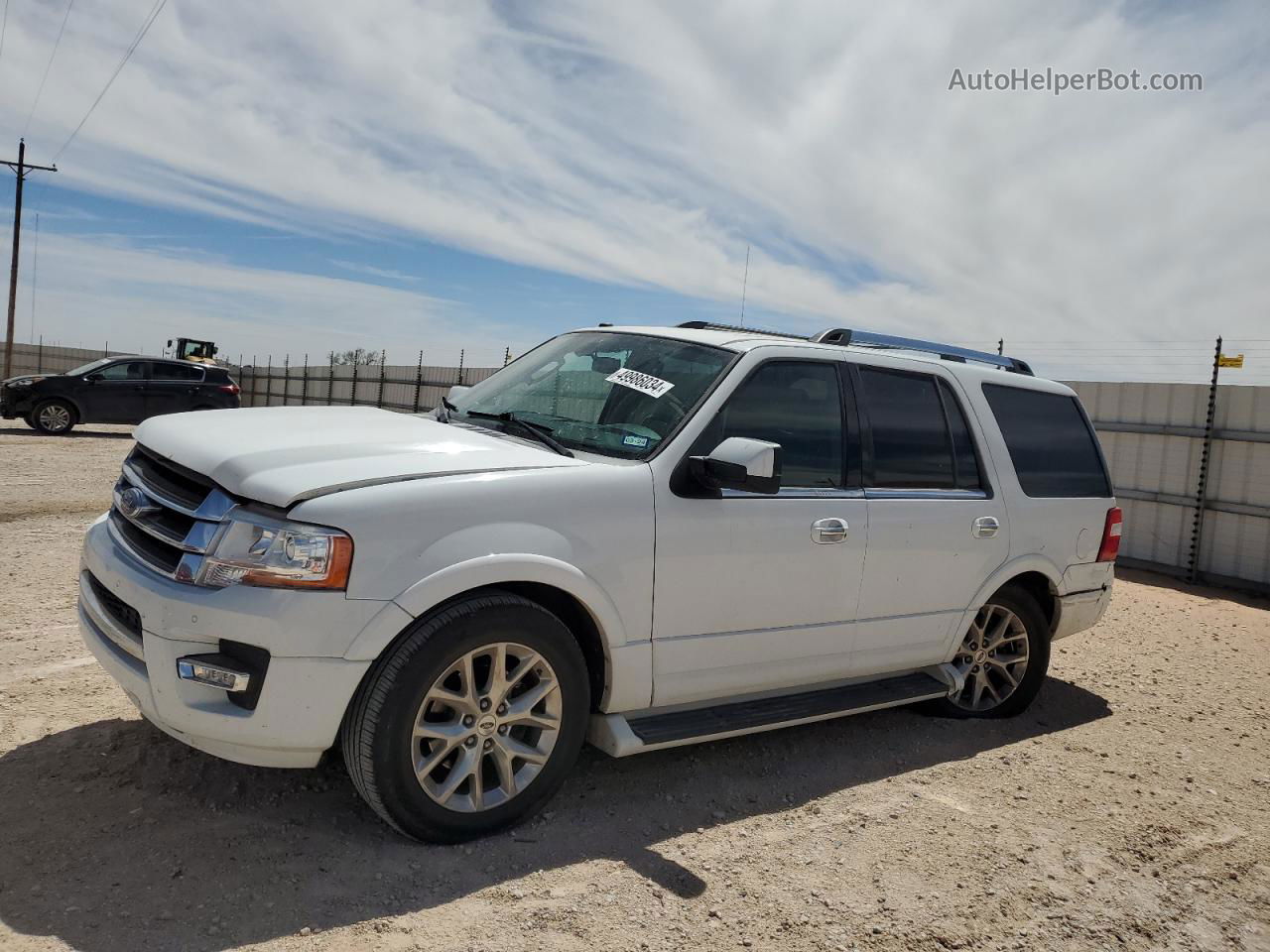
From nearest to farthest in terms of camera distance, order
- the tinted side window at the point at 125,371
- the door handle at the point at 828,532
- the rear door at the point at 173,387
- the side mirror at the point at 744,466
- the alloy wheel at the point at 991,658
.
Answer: the side mirror at the point at 744,466, the door handle at the point at 828,532, the alloy wheel at the point at 991,658, the tinted side window at the point at 125,371, the rear door at the point at 173,387

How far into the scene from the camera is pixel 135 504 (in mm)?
3381

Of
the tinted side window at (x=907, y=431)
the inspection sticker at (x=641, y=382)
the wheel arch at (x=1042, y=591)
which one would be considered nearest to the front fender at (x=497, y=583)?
the inspection sticker at (x=641, y=382)

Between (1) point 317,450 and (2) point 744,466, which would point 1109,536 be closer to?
(2) point 744,466

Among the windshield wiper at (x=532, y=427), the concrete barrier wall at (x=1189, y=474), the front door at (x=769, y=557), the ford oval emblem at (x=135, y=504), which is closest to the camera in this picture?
the ford oval emblem at (x=135, y=504)

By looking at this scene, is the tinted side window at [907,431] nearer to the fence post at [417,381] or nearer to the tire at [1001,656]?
the tire at [1001,656]

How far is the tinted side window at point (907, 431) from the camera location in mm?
4324

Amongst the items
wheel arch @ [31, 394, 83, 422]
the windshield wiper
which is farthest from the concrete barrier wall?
wheel arch @ [31, 394, 83, 422]

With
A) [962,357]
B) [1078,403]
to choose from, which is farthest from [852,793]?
[1078,403]

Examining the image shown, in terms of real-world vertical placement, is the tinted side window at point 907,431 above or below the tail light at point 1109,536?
above

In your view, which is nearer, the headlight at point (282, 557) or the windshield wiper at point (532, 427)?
the headlight at point (282, 557)

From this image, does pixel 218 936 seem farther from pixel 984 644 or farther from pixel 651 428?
pixel 984 644

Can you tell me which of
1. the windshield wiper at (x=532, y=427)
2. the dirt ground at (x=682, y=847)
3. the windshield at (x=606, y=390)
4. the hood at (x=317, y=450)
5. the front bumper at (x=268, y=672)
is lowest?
the dirt ground at (x=682, y=847)

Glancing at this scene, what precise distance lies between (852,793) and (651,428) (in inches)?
68.2

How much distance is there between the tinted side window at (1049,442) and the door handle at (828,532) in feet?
4.63
